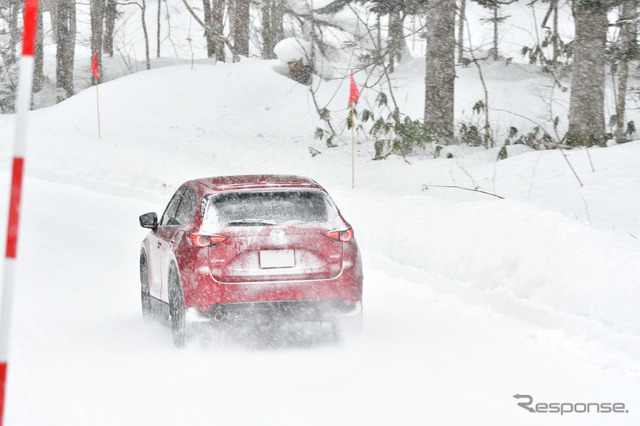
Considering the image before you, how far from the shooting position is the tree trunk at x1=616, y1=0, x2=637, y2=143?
14.0 metres

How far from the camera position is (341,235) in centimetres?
760

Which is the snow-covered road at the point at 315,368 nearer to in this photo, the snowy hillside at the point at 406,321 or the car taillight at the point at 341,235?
the snowy hillside at the point at 406,321

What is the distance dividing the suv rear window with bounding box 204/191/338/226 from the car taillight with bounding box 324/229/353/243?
0.14 meters

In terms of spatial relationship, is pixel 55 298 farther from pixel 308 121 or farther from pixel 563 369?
pixel 308 121

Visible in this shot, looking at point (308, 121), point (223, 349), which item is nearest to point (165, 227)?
point (223, 349)

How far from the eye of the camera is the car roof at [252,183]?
A: 7613mm

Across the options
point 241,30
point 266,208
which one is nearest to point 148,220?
point 266,208

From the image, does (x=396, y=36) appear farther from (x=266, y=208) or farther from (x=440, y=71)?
(x=266, y=208)

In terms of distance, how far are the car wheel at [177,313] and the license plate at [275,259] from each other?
0.76 meters

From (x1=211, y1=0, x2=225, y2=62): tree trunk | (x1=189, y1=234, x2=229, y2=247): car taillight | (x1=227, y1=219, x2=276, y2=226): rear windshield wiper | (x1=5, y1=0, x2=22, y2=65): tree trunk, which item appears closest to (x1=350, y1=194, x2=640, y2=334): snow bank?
(x1=227, y1=219, x2=276, y2=226): rear windshield wiper

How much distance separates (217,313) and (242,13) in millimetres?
30606

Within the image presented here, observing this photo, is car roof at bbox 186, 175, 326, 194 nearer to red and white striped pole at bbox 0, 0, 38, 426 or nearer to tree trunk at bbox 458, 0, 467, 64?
red and white striped pole at bbox 0, 0, 38, 426

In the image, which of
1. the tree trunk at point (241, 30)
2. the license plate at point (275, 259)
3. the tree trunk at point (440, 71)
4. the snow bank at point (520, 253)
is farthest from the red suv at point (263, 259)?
the tree trunk at point (241, 30)

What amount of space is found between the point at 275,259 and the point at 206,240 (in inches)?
23.0
